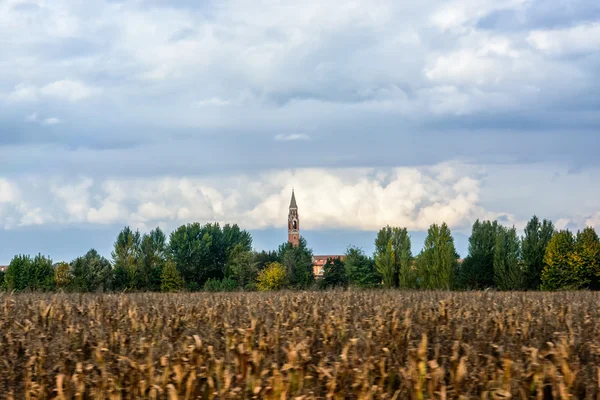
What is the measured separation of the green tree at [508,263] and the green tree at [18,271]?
55.1m

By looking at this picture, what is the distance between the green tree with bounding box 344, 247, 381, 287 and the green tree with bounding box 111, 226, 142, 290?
25.0 meters

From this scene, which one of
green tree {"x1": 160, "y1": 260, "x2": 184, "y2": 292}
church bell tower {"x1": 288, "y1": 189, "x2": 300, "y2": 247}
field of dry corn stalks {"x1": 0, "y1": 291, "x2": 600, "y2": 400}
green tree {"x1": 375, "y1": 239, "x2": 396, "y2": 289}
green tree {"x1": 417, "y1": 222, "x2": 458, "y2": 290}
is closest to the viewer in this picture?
field of dry corn stalks {"x1": 0, "y1": 291, "x2": 600, "y2": 400}

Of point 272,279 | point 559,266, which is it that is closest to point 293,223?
point 272,279

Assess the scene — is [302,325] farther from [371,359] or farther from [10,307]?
[10,307]

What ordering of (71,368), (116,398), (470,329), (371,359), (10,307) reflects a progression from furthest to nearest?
(10,307) < (470,329) < (71,368) < (371,359) < (116,398)

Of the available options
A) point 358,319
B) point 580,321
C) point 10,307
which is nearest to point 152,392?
point 358,319

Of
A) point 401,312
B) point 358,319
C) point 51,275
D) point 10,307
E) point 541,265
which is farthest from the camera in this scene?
point 51,275

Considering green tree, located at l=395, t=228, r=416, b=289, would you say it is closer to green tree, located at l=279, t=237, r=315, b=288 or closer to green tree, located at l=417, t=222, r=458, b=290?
green tree, located at l=417, t=222, r=458, b=290

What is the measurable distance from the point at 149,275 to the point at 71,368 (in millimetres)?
75411

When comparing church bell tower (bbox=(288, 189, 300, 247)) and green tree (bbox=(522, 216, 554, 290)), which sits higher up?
church bell tower (bbox=(288, 189, 300, 247))

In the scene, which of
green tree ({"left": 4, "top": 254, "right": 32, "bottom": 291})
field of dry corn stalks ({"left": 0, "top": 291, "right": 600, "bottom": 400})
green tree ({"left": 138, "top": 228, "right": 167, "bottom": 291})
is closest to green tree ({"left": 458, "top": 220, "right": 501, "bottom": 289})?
green tree ({"left": 138, "top": 228, "right": 167, "bottom": 291})

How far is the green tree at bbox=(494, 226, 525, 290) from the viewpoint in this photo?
73750mm

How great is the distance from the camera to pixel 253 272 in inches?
3501

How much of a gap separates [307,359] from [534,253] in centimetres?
6830
